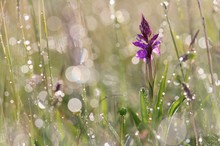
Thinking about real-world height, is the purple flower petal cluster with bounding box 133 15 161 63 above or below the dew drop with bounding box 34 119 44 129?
above

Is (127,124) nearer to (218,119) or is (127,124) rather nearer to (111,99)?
(111,99)

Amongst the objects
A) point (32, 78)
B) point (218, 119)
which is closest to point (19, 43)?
point (32, 78)

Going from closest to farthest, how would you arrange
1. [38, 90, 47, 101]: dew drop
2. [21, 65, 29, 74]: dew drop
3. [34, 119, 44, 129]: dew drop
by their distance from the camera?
[34, 119, 44, 129]: dew drop, [38, 90, 47, 101]: dew drop, [21, 65, 29, 74]: dew drop

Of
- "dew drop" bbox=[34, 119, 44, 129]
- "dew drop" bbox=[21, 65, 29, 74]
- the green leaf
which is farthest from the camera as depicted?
"dew drop" bbox=[21, 65, 29, 74]

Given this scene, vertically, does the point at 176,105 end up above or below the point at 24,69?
below

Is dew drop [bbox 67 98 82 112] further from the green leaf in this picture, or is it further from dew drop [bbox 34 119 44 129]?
the green leaf

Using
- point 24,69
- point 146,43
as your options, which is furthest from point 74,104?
point 146,43

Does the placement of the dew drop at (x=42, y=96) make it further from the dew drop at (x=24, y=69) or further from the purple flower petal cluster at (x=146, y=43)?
the purple flower petal cluster at (x=146, y=43)

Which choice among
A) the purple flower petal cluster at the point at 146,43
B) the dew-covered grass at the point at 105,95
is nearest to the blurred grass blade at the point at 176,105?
the dew-covered grass at the point at 105,95

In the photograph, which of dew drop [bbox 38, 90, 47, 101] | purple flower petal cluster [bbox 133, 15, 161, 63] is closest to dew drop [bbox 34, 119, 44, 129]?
dew drop [bbox 38, 90, 47, 101]

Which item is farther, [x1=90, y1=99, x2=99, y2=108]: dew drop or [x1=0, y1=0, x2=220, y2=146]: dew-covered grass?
[x1=90, y1=99, x2=99, y2=108]: dew drop

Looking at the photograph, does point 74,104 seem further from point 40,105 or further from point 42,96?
point 40,105
